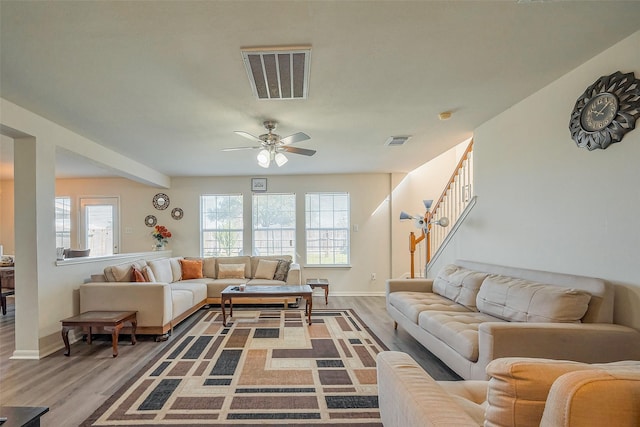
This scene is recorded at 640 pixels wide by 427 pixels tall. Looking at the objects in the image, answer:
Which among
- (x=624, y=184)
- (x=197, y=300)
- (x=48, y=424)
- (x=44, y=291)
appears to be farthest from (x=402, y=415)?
(x=197, y=300)

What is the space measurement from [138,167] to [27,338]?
2825 millimetres

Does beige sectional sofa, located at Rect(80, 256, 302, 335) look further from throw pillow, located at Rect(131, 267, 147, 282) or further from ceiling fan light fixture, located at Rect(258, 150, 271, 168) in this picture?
ceiling fan light fixture, located at Rect(258, 150, 271, 168)

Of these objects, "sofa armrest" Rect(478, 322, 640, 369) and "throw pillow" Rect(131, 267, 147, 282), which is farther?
"throw pillow" Rect(131, 267, 147, 282)

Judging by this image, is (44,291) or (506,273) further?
(44,291)

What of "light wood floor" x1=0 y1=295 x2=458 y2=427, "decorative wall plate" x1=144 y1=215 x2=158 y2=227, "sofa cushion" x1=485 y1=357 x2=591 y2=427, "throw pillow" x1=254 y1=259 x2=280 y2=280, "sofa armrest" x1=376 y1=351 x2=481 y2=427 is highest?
"decorative wall plate" x1=144 y1=215 x2=158 y2=227

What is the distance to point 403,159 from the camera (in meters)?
4.96

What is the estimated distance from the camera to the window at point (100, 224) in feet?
20.2

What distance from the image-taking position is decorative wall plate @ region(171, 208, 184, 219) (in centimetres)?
617

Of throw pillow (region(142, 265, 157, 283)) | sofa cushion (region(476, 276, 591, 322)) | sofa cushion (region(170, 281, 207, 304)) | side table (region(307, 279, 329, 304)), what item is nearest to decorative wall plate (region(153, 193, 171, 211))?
sofa cushion (region(170, 281, 207, 304))

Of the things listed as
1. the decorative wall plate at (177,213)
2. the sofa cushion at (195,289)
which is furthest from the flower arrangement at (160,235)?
the sofa cushion at (195,289)

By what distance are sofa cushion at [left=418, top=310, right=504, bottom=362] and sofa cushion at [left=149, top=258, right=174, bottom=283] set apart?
12.8 ft

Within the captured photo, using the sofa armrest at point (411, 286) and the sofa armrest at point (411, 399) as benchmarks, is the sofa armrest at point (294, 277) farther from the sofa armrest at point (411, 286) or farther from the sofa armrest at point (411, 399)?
the sofa armrest at point (411, 399)

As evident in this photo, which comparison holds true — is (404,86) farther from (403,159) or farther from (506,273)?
(403,159)

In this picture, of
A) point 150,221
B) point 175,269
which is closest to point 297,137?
point 175,269
